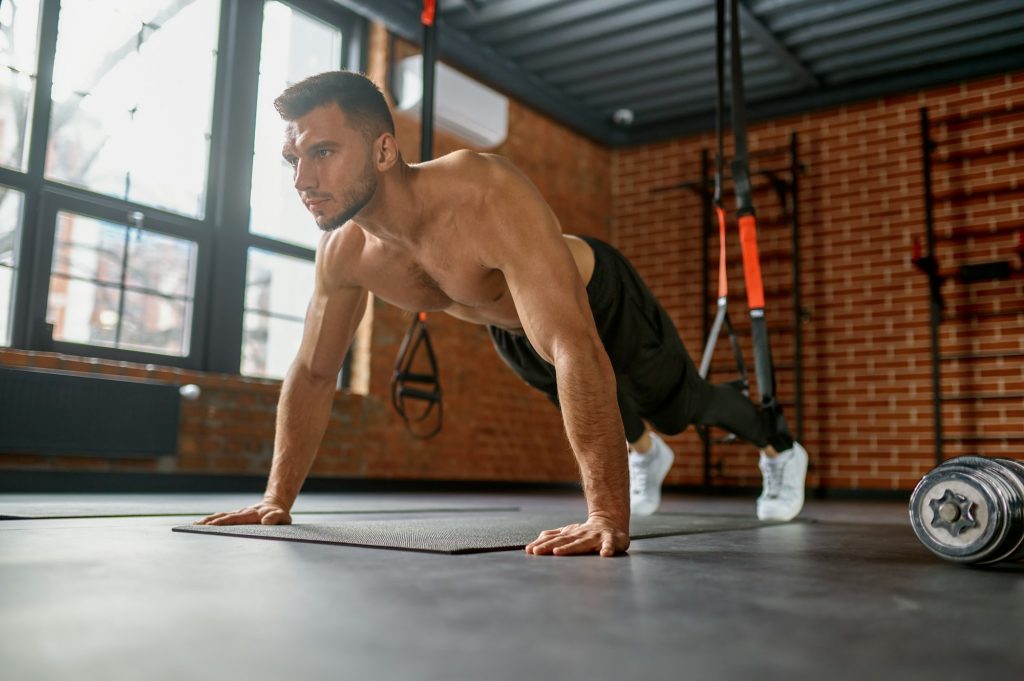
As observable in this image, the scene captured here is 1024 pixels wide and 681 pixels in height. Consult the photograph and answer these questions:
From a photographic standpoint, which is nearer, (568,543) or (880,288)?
(568,543)

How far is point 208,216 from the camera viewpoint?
503 centimetres

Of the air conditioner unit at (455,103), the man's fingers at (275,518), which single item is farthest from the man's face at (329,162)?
the air conditioner unit at (455,103)

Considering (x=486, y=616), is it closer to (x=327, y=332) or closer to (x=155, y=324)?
(x=327, y=332)

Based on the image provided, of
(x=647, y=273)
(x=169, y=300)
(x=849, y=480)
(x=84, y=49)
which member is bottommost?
(x=849, y=480)

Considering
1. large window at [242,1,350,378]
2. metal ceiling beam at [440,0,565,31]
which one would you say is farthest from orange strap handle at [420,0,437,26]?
metal ceiling beam at [440,0,565,31]

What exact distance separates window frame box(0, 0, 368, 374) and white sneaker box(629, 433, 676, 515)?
102 inches

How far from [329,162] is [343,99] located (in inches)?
5.7

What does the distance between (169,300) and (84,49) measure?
133 centimetres

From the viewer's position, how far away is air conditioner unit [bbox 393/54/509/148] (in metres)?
5.71

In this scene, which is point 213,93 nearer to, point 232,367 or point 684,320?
point 232,367

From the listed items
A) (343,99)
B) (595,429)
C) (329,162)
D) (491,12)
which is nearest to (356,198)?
(329,162)

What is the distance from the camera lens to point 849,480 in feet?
21.2

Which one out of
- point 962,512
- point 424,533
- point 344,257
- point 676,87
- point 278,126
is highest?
point 676,87

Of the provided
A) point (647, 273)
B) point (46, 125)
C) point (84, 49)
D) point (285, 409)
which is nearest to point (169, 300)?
point (46, 125)
